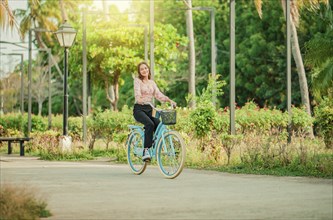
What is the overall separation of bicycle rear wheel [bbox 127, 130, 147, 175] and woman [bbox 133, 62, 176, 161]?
1.70ft

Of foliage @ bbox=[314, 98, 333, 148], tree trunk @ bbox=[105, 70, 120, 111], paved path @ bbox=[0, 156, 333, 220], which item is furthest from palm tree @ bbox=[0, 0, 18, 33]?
tree trunk @ bbox=[105, 70, 120, 111]

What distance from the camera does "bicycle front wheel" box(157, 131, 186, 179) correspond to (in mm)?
16500

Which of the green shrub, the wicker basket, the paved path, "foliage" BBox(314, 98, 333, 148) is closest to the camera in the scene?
the paved path

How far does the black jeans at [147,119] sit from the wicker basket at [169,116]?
0.69 metres

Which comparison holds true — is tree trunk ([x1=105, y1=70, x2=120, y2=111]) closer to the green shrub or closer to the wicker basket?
the green shrub

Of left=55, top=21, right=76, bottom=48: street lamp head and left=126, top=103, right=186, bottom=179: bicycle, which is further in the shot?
left=55, top=21, right=76, bottom=48: street lamp head

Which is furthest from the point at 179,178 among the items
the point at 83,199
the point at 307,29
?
the point at 307,29

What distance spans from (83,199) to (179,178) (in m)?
4.36

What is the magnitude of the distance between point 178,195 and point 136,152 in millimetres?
4663

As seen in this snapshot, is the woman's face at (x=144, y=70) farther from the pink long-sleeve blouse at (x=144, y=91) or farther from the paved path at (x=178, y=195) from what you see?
the paved path at (x=178, y=195)

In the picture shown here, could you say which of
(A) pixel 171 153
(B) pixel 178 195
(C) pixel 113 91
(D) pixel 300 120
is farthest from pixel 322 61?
(C) pixel 113 91

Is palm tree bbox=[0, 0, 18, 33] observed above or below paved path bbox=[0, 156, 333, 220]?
above

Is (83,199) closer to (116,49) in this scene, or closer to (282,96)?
(116,49)

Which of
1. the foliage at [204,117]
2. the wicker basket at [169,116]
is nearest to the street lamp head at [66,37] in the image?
the foliage at [204,117]
